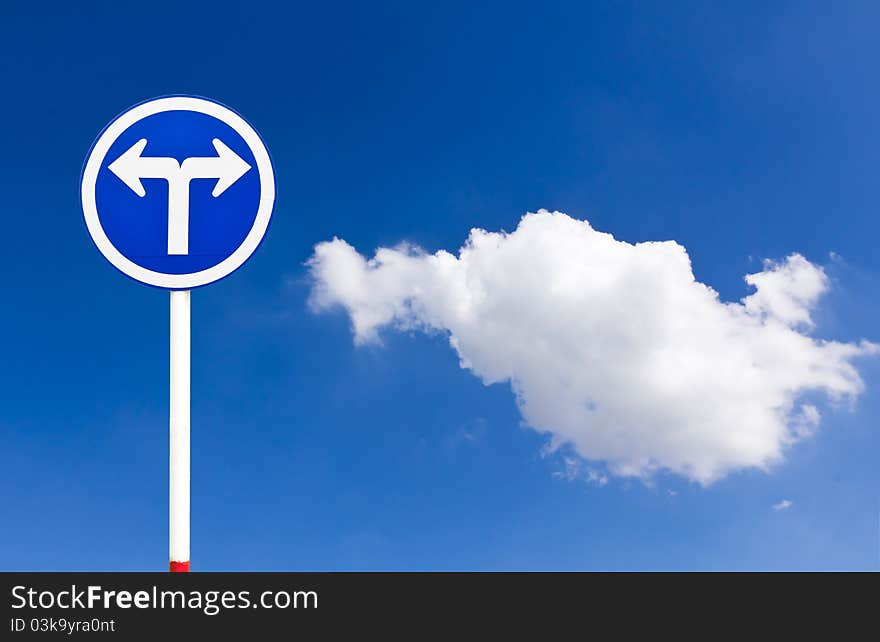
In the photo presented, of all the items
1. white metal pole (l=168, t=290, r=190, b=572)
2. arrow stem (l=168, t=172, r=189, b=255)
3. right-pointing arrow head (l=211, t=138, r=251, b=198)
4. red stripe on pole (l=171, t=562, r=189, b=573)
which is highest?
right-pointing arrow head (l=211, t=138, r=251, b=198)

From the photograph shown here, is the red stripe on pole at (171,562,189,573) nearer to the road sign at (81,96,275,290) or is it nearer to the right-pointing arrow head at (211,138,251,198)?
the road sign at (81,96,275,290)

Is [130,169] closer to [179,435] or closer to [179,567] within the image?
[179,435]

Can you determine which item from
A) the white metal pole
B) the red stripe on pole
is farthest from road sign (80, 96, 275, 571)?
the red stripe on pole

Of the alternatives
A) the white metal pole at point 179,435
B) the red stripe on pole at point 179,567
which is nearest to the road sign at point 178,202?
the white metal pole at point 179,435

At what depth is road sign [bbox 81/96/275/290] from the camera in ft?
11.0

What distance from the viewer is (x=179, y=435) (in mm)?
3297

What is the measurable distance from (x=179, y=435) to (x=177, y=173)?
1088 millimetres

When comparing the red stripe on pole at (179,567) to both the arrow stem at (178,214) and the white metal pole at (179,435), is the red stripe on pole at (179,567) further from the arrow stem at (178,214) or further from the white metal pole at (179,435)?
the arrow stem at (178,214)
